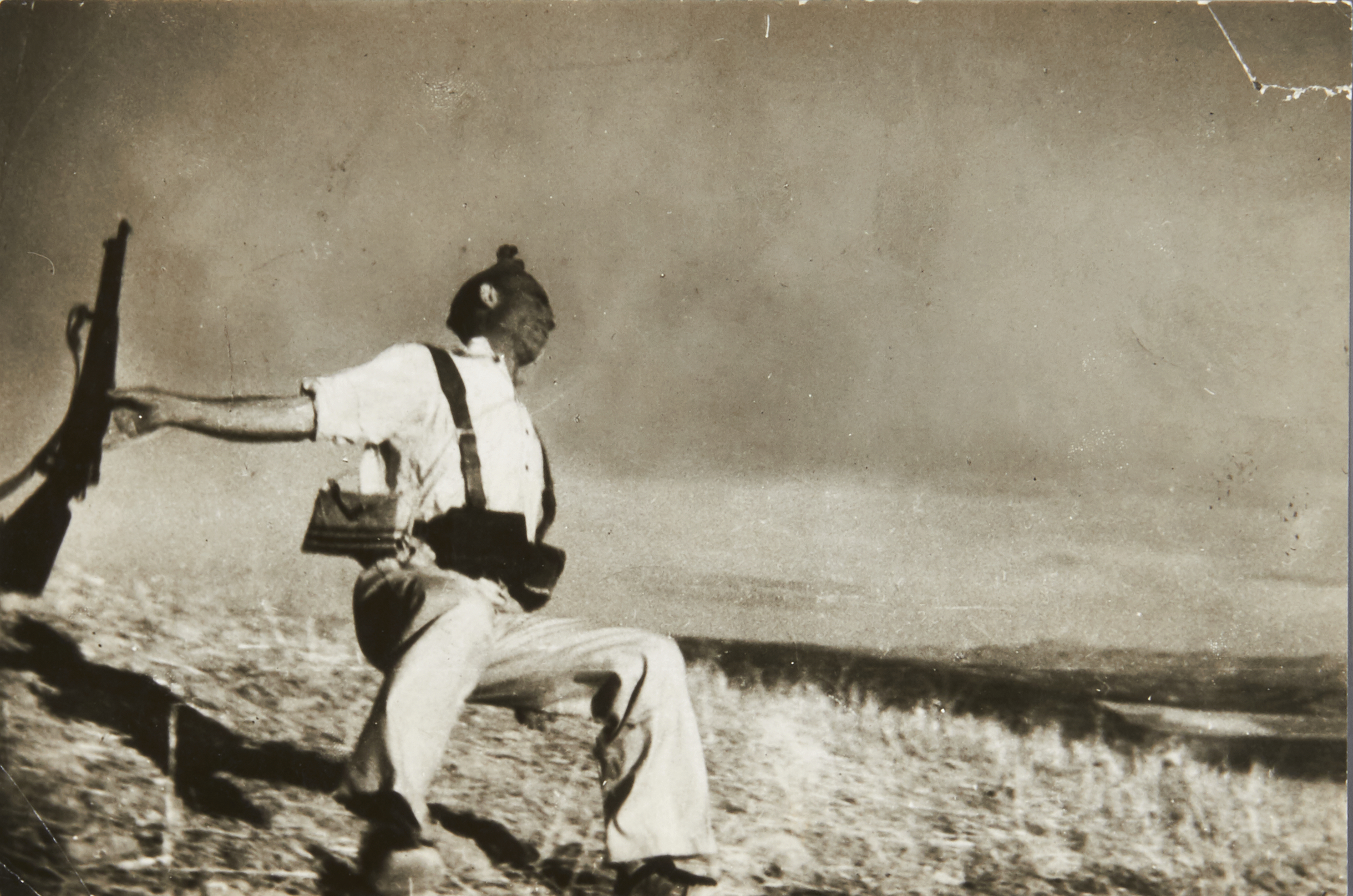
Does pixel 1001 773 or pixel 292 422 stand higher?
pixel 292 422

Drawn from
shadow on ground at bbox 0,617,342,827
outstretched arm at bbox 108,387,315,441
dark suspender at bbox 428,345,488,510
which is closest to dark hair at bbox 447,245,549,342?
dark suspender at bbox 428,345,488,510

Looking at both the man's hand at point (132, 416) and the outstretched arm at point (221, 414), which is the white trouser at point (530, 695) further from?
the man's hand at point (132, 416)

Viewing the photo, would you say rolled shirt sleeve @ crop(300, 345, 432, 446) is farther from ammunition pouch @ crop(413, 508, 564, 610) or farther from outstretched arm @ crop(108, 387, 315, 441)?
ammunition pouch @ crop(413, 508, 564, 610)

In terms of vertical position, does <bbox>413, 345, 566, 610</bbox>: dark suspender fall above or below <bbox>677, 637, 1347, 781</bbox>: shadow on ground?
above

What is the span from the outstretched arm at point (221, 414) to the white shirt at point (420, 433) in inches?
2.0

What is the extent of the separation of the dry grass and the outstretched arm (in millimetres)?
411

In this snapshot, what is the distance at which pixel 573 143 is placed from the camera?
218 cm

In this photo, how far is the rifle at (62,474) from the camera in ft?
7.04

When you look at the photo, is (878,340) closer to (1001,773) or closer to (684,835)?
(1001,773)

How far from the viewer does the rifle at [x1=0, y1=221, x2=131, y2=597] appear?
2.14m

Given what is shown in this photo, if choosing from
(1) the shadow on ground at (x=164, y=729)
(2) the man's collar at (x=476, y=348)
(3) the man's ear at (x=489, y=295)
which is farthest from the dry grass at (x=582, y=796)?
(3) the man's ear at (x=489, y=295)

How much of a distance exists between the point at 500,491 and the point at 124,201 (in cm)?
116

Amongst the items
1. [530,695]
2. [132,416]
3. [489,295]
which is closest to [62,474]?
A: [132,416]

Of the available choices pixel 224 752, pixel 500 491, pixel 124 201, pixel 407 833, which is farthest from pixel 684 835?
pixel 124 201
